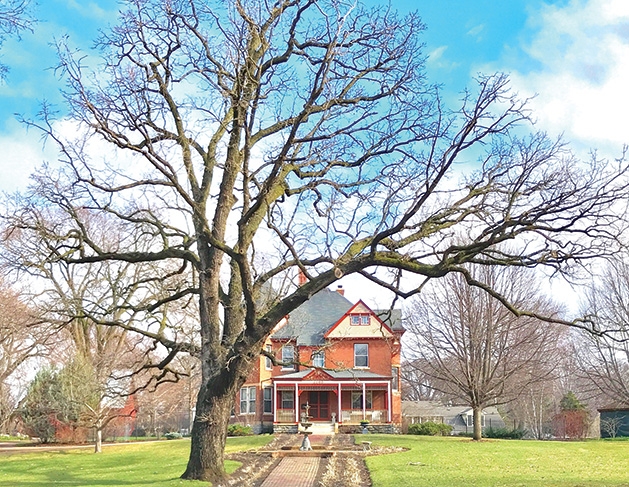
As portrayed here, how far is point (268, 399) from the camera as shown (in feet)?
136

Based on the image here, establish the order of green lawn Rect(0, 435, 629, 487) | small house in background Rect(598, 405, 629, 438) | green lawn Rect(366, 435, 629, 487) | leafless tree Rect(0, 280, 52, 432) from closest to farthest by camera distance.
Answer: green lawn Rect(366, 435, 629, 487), green lawn Rect(0, 435, 629, 487), leafless tree Rect(0, 280, 52, 432), small house in background Rect(598, 405, 629, 438)

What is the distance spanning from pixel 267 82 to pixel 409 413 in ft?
151

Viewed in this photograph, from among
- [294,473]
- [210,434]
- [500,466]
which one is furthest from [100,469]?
[500,466]

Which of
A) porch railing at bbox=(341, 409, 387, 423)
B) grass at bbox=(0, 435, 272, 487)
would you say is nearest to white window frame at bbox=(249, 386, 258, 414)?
porch railing at bbox=(341, 409, 387, 423)

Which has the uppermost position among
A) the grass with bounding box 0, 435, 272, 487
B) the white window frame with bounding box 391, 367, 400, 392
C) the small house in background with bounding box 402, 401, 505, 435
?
the white window frame with bounding box 391, 367, 400, 392

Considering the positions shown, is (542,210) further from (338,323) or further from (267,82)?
(338,323)

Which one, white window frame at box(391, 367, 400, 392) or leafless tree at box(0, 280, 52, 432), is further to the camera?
white window frame at box(391, 367, 400, 392)

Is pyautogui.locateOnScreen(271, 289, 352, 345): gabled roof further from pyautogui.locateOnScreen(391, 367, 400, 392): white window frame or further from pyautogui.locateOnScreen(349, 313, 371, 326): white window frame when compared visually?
pyautogui.locateOnScreen(391, 367, 400, 392): white window frame

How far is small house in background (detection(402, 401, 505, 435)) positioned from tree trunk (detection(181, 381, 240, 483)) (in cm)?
4209

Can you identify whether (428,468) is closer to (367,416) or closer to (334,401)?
(367,416)

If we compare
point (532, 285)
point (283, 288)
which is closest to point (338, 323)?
point (532, 285)

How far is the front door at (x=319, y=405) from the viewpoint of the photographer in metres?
40.9

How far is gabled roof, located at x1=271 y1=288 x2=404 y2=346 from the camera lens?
134 ft

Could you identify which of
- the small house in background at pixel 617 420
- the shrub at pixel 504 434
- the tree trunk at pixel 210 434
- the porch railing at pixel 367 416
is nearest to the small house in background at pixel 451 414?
the shrub at pixel 504 434
